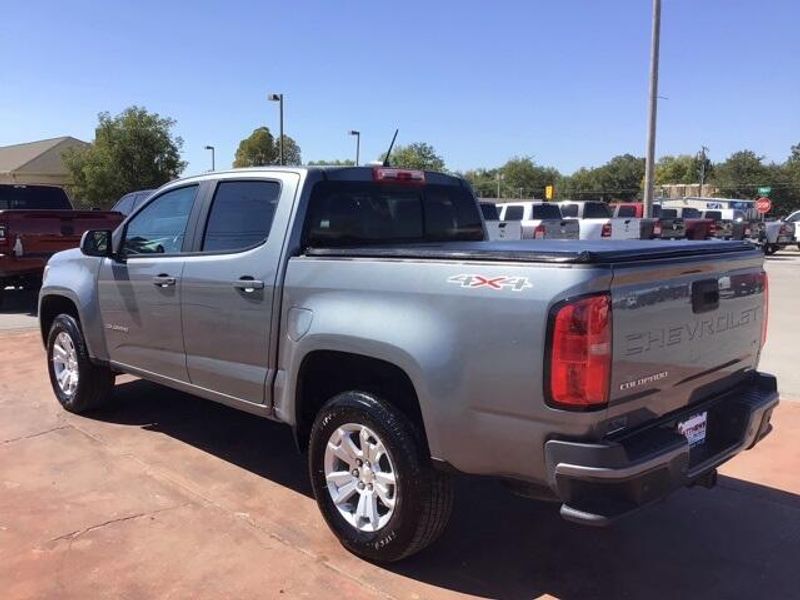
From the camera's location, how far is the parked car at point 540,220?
2071 centimetres

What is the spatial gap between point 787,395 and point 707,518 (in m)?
2.84

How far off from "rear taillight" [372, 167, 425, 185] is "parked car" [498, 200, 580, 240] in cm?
1596

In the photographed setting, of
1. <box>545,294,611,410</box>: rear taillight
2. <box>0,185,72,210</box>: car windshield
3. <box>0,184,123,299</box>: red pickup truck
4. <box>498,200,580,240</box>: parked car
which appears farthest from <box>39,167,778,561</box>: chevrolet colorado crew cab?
<box>498,200,580,240</box>: parked car

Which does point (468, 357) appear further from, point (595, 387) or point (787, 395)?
point (787, 395)

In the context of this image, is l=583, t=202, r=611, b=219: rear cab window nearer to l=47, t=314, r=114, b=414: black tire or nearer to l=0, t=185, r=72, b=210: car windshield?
l=0, t=185, r=72, b=210: car windshield

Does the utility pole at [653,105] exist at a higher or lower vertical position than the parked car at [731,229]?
higher

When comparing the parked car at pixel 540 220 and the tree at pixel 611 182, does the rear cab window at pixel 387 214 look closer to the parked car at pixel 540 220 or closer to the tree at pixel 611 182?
the parked car at pixel 540 220

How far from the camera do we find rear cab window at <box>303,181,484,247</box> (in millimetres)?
4180

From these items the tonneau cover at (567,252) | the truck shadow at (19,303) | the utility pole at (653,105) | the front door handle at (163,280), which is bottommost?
the truck shadow at (19,303)

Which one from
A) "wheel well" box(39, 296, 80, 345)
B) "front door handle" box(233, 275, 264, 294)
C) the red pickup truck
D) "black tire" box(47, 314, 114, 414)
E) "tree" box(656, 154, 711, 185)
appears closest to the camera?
"front door handle" box(233, 275, 264, 294)

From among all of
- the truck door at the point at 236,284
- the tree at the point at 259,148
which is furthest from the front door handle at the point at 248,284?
the tree at the point at 259,148

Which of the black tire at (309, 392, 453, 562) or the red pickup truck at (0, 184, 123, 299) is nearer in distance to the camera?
the black tire at (309, 392, 453, 562)

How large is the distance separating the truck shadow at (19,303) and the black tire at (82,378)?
267 inches

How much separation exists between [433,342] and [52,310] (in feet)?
15.0
